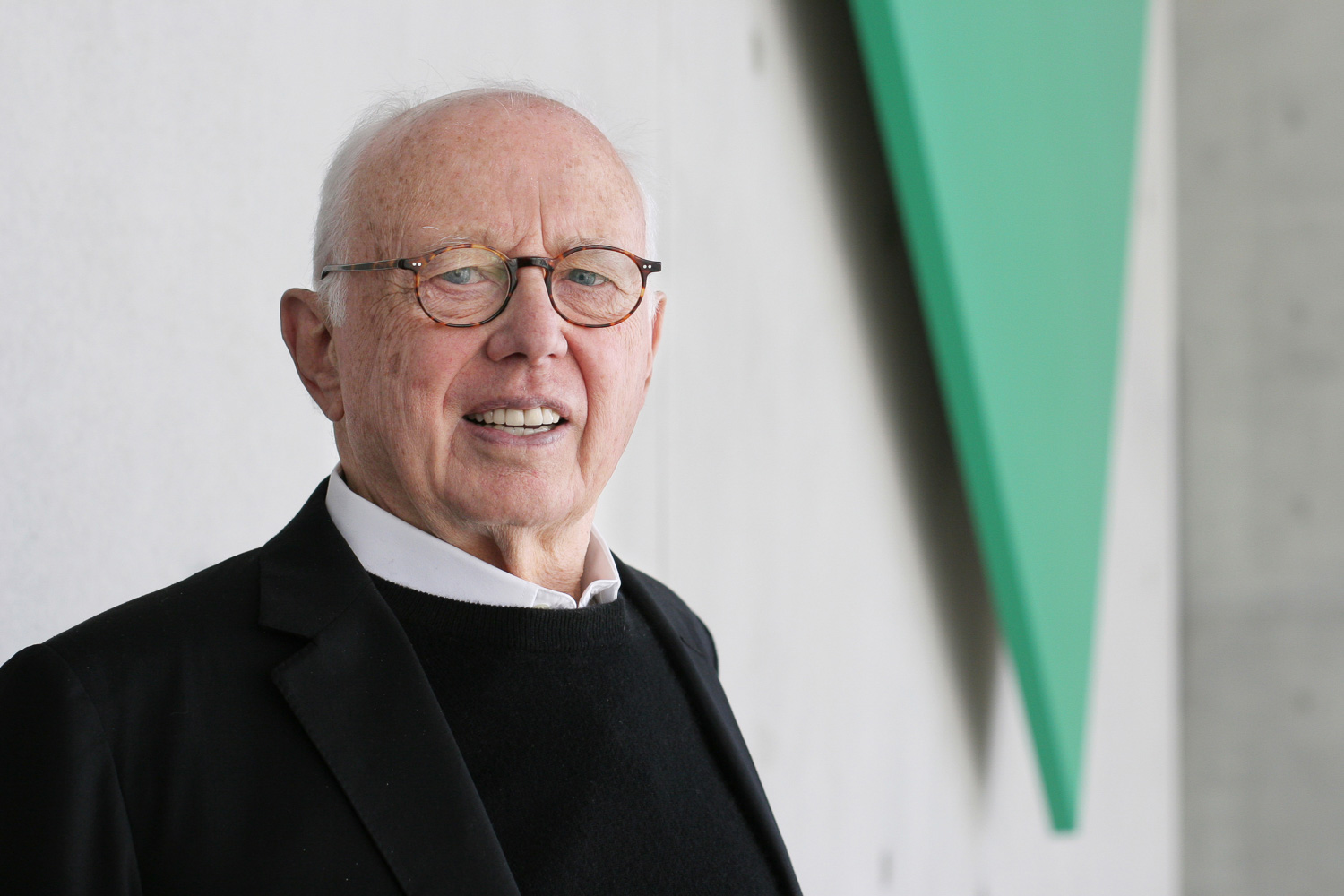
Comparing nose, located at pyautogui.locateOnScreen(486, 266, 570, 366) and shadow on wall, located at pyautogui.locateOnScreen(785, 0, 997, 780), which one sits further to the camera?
shadow on wall, located at pyautogui.locateOnScreen(785, 0, 997, 780)

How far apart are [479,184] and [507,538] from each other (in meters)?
0.24

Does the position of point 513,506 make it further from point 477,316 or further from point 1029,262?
point 1029,262

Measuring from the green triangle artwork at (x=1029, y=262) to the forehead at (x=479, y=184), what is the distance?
1221 millimetres

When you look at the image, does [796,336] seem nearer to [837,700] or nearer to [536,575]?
[837,700]

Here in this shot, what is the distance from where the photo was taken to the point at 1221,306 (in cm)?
367

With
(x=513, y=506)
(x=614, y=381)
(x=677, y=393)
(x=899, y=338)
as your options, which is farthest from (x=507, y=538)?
(x=899, y=338)

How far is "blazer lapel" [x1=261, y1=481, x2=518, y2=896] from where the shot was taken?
700 mm

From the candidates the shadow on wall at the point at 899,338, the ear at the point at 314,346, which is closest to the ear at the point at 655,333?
the ear at the point at 314,346

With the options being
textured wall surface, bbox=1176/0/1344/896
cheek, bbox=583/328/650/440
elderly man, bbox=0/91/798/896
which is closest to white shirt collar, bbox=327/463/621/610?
elderly man, bbox=0/91/798/896

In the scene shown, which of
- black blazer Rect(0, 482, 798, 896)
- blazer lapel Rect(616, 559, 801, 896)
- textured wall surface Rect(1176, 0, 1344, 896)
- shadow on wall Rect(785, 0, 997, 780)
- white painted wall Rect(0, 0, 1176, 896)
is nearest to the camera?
black blazer Rect(0, 482, 798, 896)

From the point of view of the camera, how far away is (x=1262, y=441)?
11.9 feet

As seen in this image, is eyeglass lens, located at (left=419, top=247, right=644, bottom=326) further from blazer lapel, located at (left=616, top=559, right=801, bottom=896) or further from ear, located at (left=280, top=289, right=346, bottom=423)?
blazer lapel, located at (left=616, top=559, right=801, bottom=896)

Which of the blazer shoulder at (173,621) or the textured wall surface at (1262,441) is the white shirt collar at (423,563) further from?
the textured wall surface at (1262,441)

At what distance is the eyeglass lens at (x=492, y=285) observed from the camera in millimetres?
815
